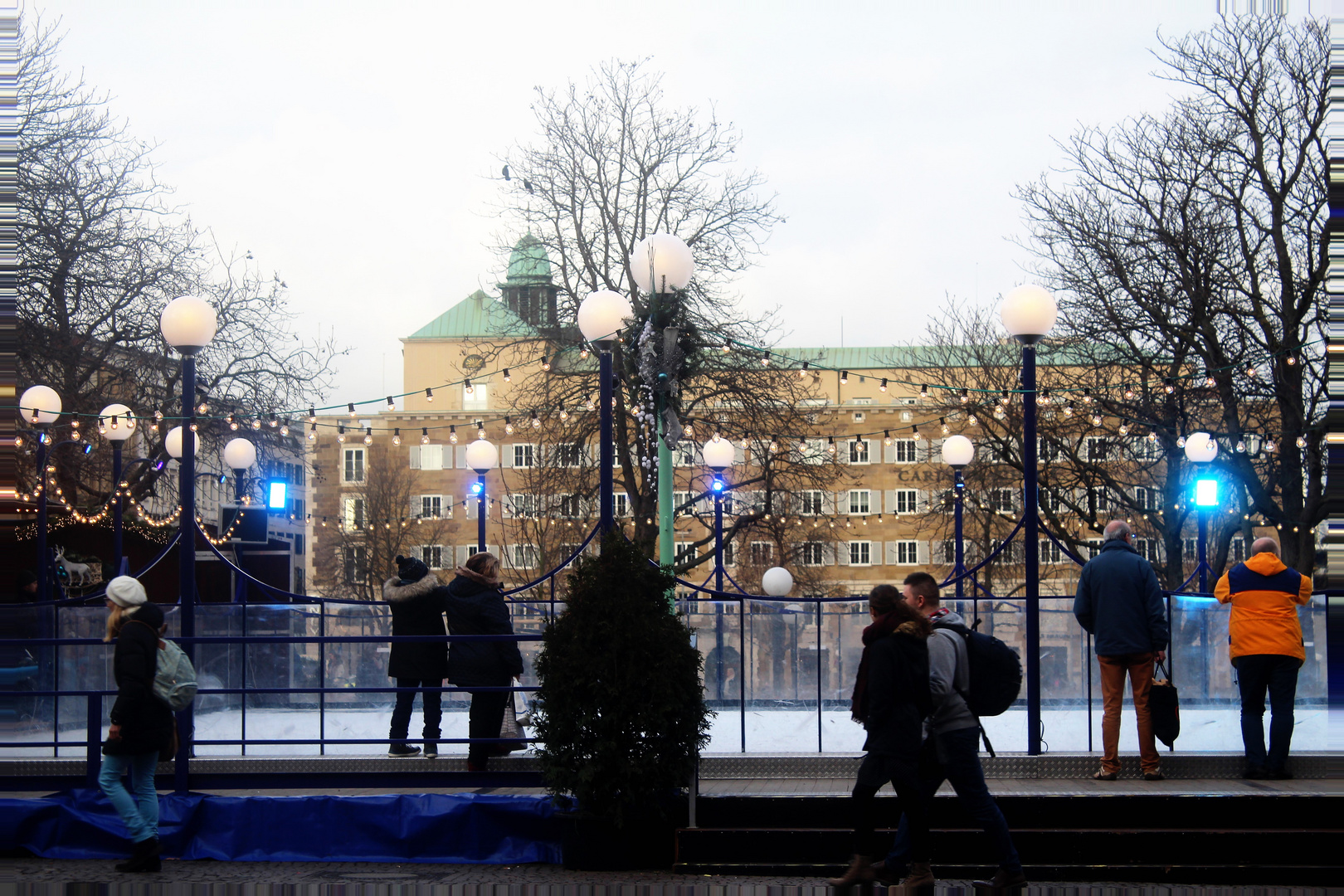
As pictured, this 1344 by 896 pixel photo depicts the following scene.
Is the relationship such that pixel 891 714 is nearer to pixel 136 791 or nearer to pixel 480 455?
pixel 136 791

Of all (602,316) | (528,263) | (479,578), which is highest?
(528,263)

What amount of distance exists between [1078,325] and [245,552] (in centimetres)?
1783

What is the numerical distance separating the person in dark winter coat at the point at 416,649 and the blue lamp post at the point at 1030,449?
183 inches

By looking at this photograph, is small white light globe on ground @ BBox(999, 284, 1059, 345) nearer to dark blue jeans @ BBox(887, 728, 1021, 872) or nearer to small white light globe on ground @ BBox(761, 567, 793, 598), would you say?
dark blue jeans @ BBox(887, 728, 1021, 872)

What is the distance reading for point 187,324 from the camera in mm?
10766

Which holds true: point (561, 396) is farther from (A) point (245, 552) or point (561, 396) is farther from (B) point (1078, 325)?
(B) point (1078, 325)

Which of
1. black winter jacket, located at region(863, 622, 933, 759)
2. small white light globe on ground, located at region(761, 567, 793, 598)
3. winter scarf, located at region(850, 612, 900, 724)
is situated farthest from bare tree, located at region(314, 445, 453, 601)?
black winter jacket, located at region(863, 622, 933, 759)

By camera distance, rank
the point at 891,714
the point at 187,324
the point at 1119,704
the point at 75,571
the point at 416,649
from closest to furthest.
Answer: the point at 891,714 → the point at 1119,704 → the point at 187,324 → the point at 416,649 → the point at 75,571

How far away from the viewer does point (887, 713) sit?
7336 mm

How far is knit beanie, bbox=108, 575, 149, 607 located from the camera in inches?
348

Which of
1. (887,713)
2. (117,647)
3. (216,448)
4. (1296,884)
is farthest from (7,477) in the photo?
(1296,884)

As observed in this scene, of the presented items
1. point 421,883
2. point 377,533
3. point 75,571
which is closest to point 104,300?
point 75,571

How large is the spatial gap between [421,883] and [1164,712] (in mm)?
5222

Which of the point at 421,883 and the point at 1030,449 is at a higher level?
the point at 1030,449
